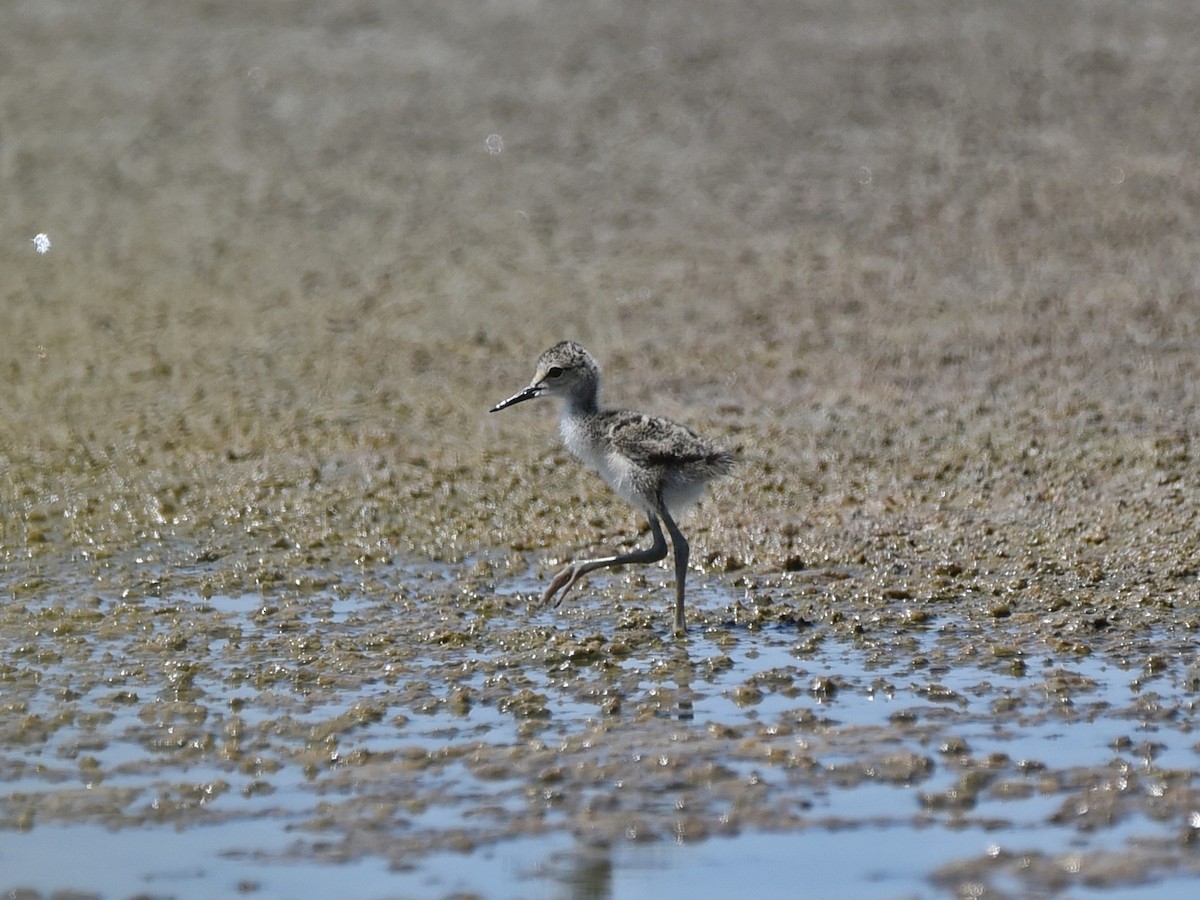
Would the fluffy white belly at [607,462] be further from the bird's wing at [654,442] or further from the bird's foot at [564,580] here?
the bird's foot at [564,580]

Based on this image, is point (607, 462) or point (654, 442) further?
point (607, 462)

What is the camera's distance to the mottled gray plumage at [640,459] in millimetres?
6777

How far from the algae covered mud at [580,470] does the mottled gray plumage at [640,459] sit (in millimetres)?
225

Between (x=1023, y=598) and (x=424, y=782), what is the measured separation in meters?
2.67

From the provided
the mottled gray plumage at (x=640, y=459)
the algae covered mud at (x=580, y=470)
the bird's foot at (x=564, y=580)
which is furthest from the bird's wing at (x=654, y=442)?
the algae covered mud at (x=580, y=470)

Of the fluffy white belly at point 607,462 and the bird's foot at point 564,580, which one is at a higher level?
the fluffy white belly at point 607,462

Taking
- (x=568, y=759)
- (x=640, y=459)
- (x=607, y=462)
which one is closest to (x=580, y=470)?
(x=607, y=462)

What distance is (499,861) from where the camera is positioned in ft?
14.8

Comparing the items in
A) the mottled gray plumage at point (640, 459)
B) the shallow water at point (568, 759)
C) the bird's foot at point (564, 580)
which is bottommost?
the shallow water at point (568, 759)

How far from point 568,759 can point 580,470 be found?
12.1 ft

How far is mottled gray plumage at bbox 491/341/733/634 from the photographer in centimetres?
678

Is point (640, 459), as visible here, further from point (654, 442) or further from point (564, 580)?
point (564, 580)

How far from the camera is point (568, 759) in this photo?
5.17 meters

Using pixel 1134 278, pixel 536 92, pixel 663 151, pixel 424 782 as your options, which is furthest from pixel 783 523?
pixel 536 92
